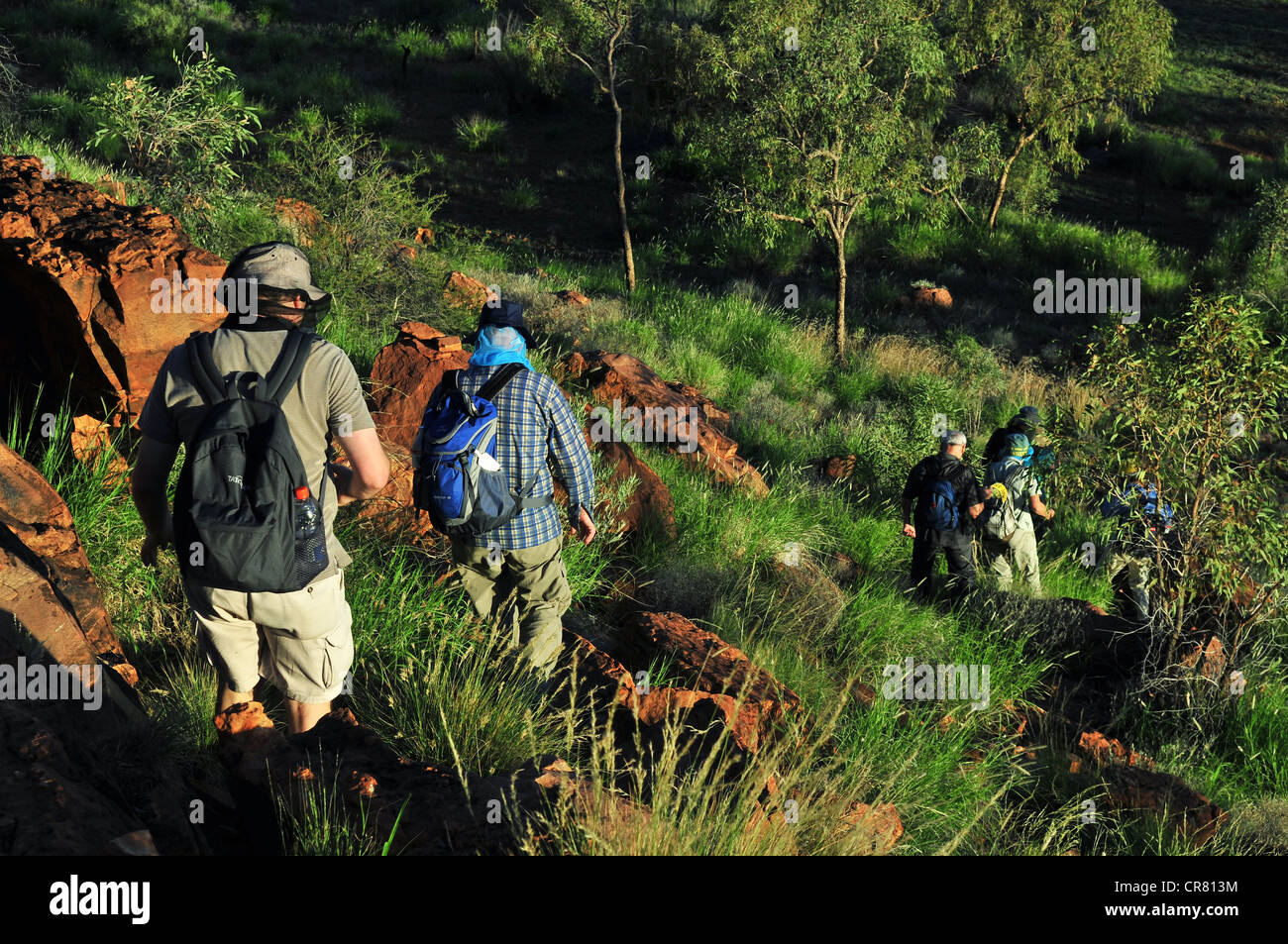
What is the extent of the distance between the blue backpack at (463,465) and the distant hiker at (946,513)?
4182 mm

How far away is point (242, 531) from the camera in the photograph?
279 cm

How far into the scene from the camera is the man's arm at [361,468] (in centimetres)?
307

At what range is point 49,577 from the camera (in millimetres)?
3172

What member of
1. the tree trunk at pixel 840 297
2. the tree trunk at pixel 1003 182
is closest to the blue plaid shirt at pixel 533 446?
the tree trunk at pixel 840 297

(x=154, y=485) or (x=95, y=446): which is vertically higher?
(x=154, y=485)

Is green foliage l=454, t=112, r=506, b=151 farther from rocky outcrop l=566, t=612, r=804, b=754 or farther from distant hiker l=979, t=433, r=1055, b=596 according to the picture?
rocky outcrop l=566, t=612, r=804, b=754

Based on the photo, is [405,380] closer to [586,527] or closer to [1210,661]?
[586,527]

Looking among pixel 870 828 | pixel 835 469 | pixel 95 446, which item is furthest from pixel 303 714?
pixel 835 469

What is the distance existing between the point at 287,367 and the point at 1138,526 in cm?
672

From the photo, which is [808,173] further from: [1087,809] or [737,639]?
[1087,809]

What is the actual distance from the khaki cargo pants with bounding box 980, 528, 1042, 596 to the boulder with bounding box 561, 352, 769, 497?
2011mm

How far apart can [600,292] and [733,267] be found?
4404 millimetres

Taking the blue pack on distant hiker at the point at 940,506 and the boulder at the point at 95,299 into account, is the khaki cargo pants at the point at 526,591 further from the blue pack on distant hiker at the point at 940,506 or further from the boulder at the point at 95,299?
the blue pack on distant hiker at the point at 940,506
